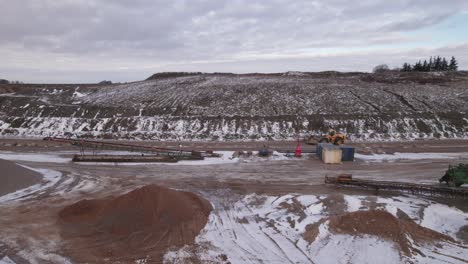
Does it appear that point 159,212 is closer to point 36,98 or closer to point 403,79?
point 36,98

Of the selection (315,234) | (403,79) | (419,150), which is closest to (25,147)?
(315,234)

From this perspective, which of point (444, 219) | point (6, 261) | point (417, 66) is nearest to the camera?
point (6, 261)

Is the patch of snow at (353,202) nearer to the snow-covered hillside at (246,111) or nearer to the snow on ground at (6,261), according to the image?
the snow on ground at (6,261)

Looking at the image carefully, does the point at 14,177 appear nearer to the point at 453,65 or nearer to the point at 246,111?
the point at 246,111

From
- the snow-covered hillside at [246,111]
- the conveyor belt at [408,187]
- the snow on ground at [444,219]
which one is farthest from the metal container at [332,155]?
the snow-covered hillside at [246,111]

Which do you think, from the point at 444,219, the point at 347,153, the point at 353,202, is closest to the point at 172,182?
the point at 353,202

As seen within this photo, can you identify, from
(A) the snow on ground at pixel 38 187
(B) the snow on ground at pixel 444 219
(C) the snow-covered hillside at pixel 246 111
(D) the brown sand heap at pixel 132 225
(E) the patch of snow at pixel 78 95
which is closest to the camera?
(D) the brown sand heap at pixel 132 225
